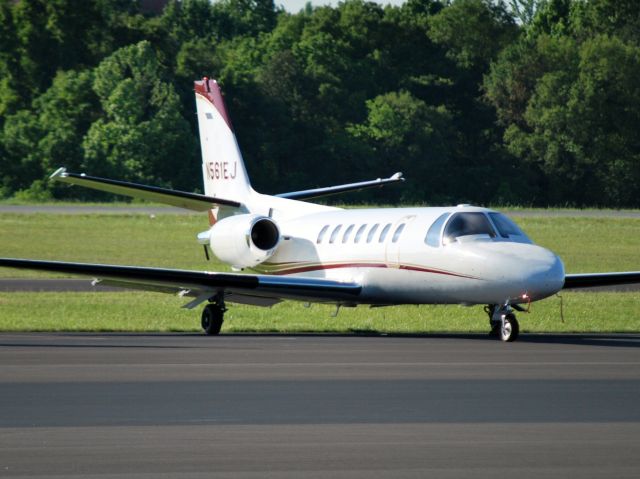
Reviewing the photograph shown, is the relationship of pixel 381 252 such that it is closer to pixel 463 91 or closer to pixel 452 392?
pixel 452 392

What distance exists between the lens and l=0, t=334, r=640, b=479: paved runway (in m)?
8.89

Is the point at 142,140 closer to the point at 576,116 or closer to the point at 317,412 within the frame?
the point at 576,116

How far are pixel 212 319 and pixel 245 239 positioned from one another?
225 cm

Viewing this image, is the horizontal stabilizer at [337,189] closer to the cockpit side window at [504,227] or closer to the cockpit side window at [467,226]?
the cockpit side window at [467,226]

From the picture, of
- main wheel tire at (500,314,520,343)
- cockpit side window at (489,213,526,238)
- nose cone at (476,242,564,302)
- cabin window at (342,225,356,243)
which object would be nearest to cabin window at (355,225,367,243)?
cabin window at (342,225,356,243)

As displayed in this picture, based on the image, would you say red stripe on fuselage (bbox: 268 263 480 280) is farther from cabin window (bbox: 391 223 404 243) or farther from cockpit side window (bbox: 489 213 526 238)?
cockpit side window (bbox: 489 213 526 238)

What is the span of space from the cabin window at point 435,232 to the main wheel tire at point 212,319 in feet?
11.4

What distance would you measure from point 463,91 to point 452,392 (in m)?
73.4

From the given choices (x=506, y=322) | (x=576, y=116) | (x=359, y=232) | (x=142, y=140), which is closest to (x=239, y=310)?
(x=359, y=232)

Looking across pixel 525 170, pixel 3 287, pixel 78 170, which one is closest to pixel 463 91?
pixel 525 170

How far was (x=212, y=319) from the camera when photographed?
21.6 metres

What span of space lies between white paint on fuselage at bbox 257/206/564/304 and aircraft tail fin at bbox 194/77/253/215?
1.92 metres

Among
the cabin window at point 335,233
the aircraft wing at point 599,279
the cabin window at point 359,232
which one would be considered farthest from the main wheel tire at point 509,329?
the cabin window at point 335,233

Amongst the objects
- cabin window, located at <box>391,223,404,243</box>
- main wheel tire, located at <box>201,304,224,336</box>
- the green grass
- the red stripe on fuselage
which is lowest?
the green grass
